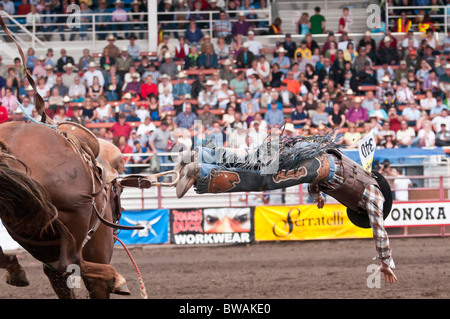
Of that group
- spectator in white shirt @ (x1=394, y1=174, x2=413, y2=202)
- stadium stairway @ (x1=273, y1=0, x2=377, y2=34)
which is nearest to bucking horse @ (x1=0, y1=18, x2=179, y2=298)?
spectator in white shirt @ (x1=394, y1=174, x2=413, y2=202)

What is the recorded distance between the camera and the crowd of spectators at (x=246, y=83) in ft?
50.1

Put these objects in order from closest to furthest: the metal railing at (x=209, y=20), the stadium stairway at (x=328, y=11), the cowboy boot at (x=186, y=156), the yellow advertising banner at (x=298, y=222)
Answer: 1. the cowboy boot at (x=186, y=156)
2. the yellow advertising banner at (x=298, y=222)
3. the metal railing at (x=209, y=20)
4. the stadium stairway at (x=328, y=11)

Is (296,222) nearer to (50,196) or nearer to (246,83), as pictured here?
(246,83)

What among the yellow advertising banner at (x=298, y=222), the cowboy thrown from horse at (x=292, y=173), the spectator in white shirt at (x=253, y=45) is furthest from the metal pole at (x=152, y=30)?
the cowboy thrown from horse at (x=292, y=173)

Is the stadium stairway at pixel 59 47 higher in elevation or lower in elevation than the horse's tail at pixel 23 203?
higher

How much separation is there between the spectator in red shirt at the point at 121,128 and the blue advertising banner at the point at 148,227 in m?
2.27

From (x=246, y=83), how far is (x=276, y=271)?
7436 millimetres

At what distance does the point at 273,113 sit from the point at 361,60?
4.07m

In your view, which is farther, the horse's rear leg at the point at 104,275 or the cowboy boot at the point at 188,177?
the cowboy boot at the point at 188,177

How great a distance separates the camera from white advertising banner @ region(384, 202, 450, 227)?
541 inches

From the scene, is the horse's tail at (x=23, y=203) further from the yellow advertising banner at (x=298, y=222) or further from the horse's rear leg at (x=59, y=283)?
the yellow advertising banner at (x=298, y=222)

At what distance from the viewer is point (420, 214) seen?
1378 centimetres

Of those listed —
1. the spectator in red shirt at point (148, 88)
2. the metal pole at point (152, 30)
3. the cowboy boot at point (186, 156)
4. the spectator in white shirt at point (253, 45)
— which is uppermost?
the metal pole at point (152, 30)

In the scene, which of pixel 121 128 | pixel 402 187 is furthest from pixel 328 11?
pixel 121 128
